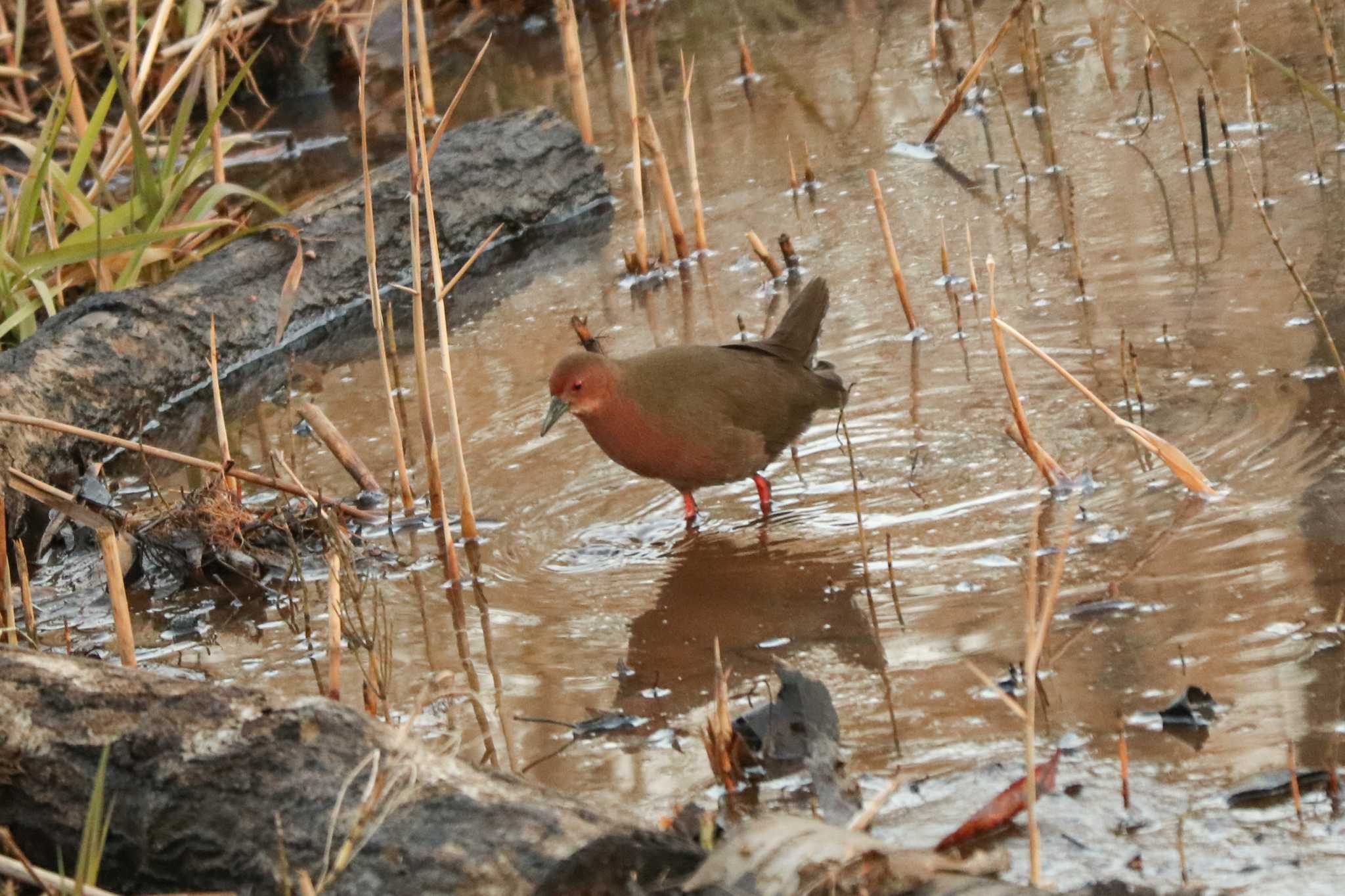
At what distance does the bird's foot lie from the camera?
4559 mm

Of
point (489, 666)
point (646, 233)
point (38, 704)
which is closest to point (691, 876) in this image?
point (38, 704)

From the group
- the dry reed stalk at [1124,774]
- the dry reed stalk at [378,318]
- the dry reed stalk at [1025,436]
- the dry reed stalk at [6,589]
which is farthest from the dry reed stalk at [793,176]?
the dry reed stalk at [1124,774]

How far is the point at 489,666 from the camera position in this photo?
370 cm

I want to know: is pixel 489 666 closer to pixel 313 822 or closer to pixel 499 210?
pixel 313 822

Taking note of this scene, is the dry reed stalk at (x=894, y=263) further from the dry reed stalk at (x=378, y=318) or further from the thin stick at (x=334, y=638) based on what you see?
the thin stick at (x=334, y=638)

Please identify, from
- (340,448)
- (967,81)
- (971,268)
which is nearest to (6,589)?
(340,448)

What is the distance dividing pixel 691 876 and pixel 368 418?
381 cm

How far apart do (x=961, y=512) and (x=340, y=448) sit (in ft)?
6.37

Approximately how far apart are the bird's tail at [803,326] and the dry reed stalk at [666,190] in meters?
1.60

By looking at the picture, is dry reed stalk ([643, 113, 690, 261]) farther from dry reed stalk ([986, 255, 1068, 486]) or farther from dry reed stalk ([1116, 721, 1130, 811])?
dry reed stalk ([1116, 721, 1130, 811])

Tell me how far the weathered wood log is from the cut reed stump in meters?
2.46

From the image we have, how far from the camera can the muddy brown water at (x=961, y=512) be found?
2848mm

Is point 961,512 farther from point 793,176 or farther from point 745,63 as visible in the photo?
point 745,63

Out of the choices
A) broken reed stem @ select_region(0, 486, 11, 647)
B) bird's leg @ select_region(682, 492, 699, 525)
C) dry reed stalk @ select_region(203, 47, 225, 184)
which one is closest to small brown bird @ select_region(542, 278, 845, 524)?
bird's leg @ select_region(682, 492, 699, 525)
